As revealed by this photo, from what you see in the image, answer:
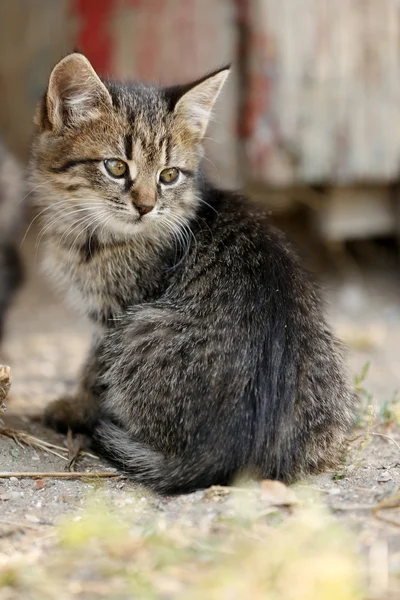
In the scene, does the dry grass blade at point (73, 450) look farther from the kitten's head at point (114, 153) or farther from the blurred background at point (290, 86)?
the blurred background at point (290, 86)

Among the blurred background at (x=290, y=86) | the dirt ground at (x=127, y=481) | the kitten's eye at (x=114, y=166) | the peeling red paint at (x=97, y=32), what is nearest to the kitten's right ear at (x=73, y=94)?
the kitten's eye at (x=114, y=166)

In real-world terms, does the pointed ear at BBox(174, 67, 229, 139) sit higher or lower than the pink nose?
higher

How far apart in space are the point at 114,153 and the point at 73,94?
1.16 feet

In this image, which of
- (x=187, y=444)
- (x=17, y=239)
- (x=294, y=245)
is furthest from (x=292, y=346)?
(x=17, y=239)

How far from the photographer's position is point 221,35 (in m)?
5.71

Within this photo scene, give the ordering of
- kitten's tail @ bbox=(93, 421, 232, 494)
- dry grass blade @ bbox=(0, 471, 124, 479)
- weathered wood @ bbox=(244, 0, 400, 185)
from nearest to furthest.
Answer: kitten's tail @ bbox=(93, 421, 232, 494)
dry grass blade @ bbox=(0, 471, 124, 479)
weathered wood @ bbox=(244, 0, 400, 185)

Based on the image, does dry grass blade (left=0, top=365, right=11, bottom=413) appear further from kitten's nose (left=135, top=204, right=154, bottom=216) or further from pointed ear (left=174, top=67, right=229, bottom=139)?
pointed ear (left=174, top=67, right=229, bottom=139)

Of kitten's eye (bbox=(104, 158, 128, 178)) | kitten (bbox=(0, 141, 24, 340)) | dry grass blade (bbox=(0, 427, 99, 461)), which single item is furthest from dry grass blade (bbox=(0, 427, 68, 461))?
kitten (bbox=(0, 141, 24, 340))

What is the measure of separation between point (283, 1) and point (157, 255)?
285 cm

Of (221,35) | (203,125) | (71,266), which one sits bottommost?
(71,266)

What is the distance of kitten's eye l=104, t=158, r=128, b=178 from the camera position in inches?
133

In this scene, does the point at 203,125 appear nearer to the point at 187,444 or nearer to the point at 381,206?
the point at 187,444

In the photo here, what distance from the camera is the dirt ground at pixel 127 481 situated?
2.49m

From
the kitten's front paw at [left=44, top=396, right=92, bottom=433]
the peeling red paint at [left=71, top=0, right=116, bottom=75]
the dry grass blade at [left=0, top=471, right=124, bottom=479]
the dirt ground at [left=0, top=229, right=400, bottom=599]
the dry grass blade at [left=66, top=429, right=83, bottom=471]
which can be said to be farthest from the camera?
the peeling red paint at [left=71, top=0, right=116, bottom=75]
